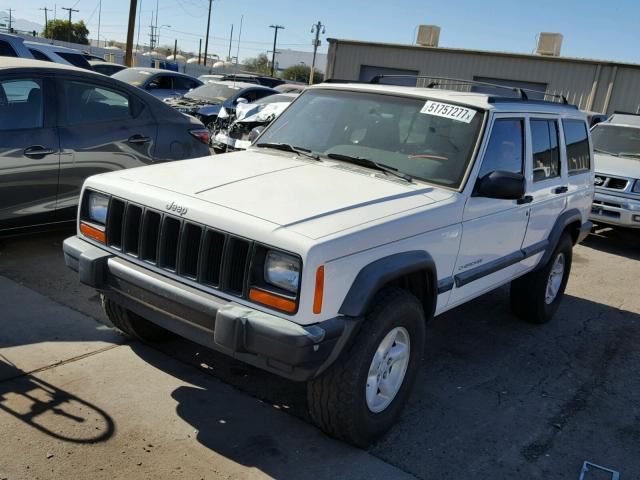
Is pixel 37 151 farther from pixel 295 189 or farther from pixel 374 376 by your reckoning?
pixel 374 376

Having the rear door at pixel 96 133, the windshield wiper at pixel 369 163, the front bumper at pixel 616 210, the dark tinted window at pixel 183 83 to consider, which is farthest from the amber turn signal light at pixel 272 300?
the dark tinted window at pixel 183 83

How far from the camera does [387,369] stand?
356cm

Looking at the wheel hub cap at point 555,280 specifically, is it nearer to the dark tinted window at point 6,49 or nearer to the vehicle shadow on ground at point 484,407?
the vehicle shadow on ground at point 484,407

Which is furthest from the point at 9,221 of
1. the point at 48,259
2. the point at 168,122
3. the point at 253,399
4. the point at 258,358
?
the point at 258,358

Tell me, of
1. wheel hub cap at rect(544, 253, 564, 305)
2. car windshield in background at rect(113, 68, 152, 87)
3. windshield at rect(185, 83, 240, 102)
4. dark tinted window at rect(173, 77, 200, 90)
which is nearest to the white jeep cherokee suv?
wheel hub cap at rect(544, 253, 564, 305)

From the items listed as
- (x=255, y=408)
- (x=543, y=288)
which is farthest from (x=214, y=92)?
(x=255, y=408)

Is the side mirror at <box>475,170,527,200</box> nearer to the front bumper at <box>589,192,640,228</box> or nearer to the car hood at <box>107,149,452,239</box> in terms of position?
the car hood at <box>107,149,452,239</box>

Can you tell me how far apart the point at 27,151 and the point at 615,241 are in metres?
8.68

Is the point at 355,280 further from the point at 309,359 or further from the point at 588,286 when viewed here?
the point at 588,286

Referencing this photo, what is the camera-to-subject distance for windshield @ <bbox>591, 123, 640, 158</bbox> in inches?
426

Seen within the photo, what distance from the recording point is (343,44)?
105ft

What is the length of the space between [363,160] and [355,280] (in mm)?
1267

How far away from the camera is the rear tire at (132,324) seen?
4.20 metres

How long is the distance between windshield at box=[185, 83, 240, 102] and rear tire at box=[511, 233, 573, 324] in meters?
10.6
